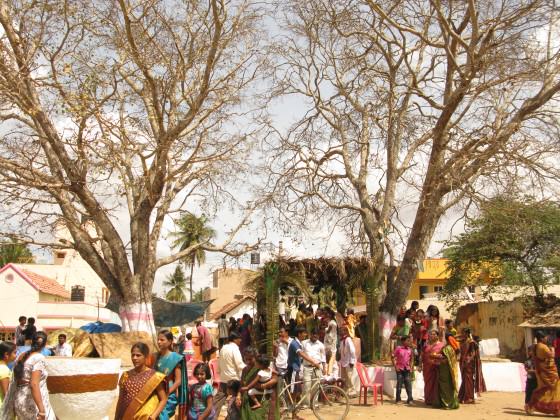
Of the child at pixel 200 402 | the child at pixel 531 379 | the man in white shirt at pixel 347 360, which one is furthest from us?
the man in white shirt at pixel 347 360

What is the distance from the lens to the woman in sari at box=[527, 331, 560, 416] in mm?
11320

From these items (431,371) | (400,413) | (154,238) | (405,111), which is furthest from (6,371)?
(405,111)

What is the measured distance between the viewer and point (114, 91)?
14.5m

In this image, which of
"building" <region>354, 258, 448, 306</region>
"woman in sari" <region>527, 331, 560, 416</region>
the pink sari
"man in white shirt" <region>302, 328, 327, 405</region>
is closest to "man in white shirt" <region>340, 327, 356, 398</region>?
"man in white shirt" <region>302, 328, 327, 405</region>

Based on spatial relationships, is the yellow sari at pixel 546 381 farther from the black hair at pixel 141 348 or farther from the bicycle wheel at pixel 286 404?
the black hair at pixel 141 348

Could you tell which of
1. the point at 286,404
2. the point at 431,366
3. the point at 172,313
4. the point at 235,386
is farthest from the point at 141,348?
the point at 172,313

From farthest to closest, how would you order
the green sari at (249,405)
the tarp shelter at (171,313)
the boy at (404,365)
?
the tarp shelter at (171,313) → the boy at (404,365) → the green sari at (249,405)

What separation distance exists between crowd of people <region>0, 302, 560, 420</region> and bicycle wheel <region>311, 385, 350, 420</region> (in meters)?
0.20

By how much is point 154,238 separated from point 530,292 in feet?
58.3

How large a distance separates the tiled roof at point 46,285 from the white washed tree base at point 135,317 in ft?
69.9

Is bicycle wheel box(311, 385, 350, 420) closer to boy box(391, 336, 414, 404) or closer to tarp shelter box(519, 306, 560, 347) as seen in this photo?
boy box(391, 336, 414, 404)

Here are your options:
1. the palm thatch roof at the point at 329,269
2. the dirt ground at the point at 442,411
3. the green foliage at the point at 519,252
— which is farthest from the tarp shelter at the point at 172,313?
the dirt ground at the point at 442,411

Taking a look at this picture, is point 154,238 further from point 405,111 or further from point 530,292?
point 530,292

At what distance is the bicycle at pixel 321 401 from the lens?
35.4 ft
